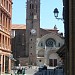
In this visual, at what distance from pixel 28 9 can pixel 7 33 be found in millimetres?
78369

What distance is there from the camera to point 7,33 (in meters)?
48.2

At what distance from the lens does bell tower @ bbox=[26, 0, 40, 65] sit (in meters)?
120

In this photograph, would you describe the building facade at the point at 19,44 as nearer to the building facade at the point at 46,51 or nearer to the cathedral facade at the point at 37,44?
the building facade at the point at 46,51

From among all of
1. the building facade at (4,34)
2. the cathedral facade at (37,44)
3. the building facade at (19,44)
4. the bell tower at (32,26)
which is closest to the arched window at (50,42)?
the cathedral facade at (37,44)

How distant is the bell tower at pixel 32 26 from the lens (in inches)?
4705

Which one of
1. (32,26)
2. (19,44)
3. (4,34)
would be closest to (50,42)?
(32,26)

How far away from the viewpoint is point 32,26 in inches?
4811

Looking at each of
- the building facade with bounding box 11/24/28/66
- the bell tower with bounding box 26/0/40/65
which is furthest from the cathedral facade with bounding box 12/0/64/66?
the building facade with bounding box 11/24/28/66

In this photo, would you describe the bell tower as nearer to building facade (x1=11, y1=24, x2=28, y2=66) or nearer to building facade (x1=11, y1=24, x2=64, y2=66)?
building facade (x1=11, y1=24, x2=64, y2=66)

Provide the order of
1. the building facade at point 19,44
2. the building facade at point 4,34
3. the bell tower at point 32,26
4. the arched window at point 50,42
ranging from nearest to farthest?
the building facade at point 4,34 < the bell tower at point 32,26 < the arched window at point 50,42 < the building facade at point 19,44

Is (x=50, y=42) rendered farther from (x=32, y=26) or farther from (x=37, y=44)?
(x=32, y=26)

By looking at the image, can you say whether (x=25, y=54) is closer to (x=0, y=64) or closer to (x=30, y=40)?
(x=30, y=40)

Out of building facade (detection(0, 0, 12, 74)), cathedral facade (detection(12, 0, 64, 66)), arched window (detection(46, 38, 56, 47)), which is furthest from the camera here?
arched window (detection(46, 38, 56, 47))

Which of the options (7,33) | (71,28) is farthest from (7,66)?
(71,28)
